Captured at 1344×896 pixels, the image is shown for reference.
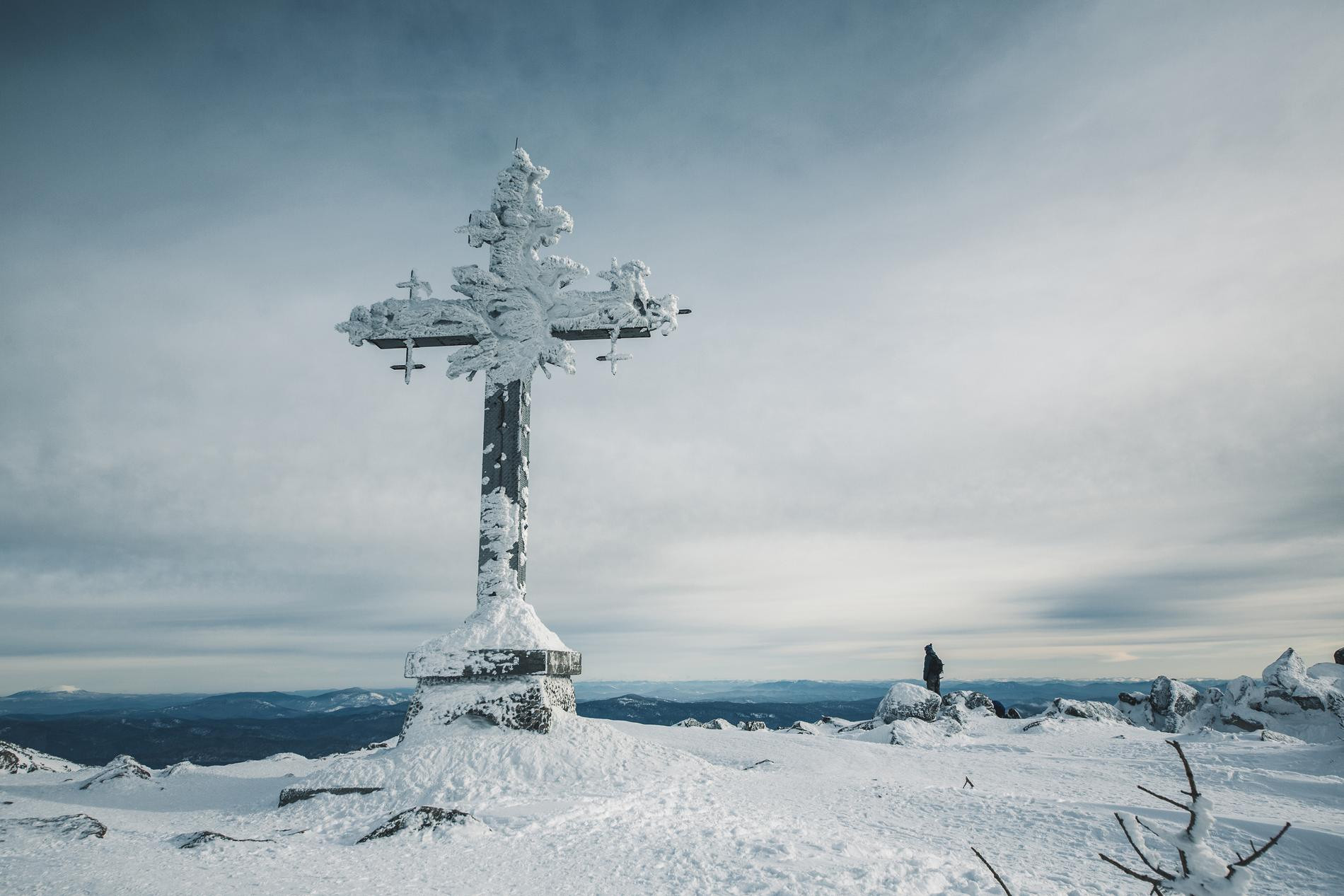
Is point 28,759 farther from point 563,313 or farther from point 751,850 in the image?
point 751,850

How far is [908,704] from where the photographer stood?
14203 millimetres

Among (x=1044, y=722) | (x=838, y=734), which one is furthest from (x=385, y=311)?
(x=1044, y=722)

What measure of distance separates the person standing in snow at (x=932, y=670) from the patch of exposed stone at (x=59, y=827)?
15884mm

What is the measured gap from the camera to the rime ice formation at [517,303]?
30.3ft

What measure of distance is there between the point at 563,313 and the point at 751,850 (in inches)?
267

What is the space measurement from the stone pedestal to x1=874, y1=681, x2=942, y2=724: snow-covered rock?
28.1 feet

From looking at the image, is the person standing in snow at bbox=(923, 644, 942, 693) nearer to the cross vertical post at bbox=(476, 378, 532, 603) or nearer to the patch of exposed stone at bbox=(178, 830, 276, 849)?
the cross vertical post at bbox=(476, 378, 532, 603)

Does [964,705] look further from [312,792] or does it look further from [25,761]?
[25,761]

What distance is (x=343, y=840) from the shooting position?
209 inches

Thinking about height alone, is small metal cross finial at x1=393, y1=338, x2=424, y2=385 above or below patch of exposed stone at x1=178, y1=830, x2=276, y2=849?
above

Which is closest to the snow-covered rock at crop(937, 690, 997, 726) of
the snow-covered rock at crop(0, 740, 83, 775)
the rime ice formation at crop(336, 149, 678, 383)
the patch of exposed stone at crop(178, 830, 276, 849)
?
the rime ice formation at crop(336, 149, 678, 383)

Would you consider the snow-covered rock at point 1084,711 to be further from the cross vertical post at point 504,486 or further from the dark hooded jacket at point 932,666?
the cross vertical post at point 504,486

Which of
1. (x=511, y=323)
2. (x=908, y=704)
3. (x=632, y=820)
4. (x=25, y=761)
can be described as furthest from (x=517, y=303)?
(x=908, y=704)

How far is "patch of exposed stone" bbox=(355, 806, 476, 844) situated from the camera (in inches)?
206
